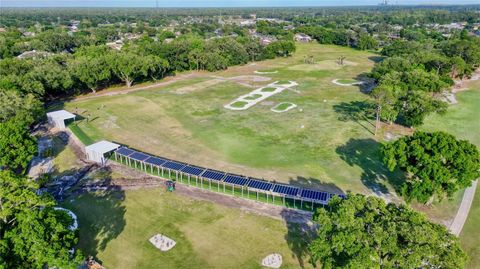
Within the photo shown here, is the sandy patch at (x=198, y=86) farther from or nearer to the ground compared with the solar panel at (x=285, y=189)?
farther from the ground

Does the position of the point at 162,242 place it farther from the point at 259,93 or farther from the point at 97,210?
the point at 259,93

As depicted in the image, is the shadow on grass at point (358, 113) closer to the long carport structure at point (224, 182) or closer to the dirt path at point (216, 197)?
the long carport structure at point (224, 182)

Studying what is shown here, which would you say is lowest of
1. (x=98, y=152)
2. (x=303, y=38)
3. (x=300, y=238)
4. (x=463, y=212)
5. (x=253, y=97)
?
(x=300, y=238)

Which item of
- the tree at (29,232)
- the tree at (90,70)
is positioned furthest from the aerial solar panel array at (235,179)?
the tree at (90,70)

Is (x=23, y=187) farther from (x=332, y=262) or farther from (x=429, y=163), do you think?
(x=429, y=163)

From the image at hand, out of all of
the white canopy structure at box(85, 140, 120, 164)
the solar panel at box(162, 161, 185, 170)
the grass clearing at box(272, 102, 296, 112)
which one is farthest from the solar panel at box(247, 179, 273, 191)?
the grass clearing at box(272, 102, 296, 112)

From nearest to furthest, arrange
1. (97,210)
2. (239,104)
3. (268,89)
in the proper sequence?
(97,210), (239,104), (268,89)

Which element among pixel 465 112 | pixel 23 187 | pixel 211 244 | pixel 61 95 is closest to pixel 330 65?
pixel 465 112

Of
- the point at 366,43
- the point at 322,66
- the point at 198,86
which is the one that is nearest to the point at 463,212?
the point at 198,86
